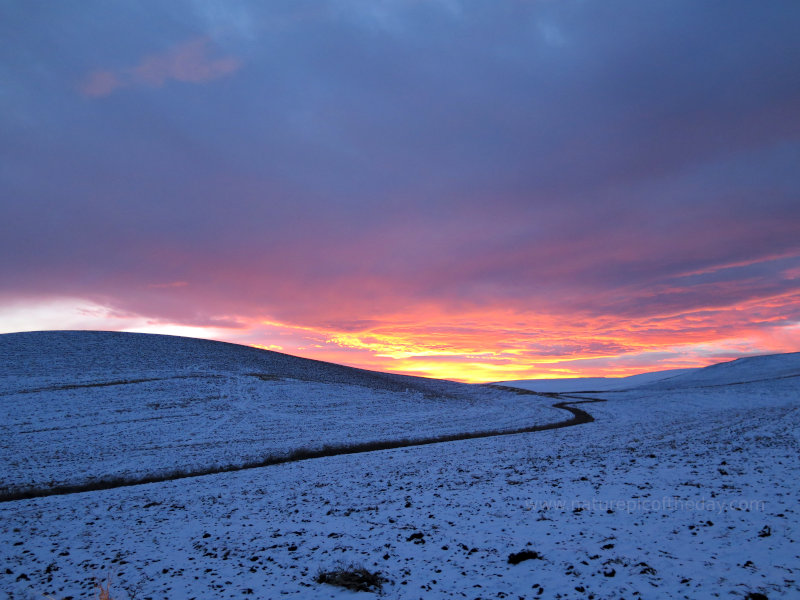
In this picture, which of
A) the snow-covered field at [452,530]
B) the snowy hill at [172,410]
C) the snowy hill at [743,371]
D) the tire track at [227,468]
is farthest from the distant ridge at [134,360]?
the snowy hill at [743,371]

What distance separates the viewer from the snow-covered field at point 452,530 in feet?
27.4

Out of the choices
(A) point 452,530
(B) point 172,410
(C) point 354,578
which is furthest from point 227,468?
(B) point 172,410

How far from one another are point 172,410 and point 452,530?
3813 centimetres

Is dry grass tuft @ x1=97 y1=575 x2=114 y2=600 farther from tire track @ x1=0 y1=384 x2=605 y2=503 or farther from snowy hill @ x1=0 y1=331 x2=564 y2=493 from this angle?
snowy hill @ x1=0 y1=331 x2=564 y2=493

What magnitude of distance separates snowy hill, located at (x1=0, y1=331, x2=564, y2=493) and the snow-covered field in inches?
321

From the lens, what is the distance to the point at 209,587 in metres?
8.88

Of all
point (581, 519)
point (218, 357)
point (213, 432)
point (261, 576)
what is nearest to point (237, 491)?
point (261, 576)

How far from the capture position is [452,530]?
11.2 metres

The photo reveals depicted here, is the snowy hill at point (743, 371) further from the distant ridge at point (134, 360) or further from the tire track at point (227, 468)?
the tire track at point (227, 468)

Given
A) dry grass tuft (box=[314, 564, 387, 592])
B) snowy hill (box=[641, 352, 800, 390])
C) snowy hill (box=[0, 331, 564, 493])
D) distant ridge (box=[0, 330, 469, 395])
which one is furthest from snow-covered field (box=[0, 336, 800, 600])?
snowy hill (box=[641, 352, 800, 390])

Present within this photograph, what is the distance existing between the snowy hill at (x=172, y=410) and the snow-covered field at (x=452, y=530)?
8.15 meters

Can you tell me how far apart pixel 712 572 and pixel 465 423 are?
1382 inches

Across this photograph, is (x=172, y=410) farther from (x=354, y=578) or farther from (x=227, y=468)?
(x=354, y=578)

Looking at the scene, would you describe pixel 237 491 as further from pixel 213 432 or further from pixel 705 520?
pixel 213 432
